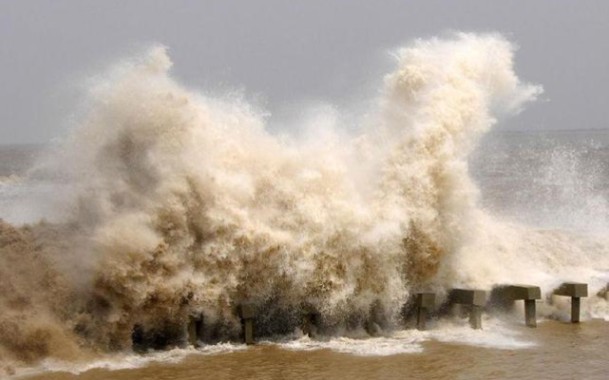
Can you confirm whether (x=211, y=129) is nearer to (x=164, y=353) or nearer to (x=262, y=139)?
(x=262, y=139)

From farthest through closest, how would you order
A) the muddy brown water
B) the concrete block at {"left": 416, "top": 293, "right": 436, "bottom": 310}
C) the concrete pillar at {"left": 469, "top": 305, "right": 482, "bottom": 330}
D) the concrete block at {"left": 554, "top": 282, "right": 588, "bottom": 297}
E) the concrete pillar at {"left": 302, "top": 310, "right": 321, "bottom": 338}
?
the concrete block at {"left": 554, "top": 282, "right": 588, "bottom": 297} < the concrete pillar at {"left": 469, "top": 305, "right": 482, "bottom": 330} < the concrete block at {"left": 416, "top": 293, "right": 436, "bottom": 310} < the concrete pillar at {"left": 302, "top": 310, "right": 321, "bottom": 338} < the muddy brown water

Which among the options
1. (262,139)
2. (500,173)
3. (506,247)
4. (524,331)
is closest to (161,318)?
(262,139)

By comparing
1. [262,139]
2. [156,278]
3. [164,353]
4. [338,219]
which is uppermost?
[262,139]

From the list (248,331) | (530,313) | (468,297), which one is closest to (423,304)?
(468,297)

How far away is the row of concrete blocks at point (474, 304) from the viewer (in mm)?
10844

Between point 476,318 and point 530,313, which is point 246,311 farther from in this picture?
point 530,313

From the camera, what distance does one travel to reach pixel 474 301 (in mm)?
11781

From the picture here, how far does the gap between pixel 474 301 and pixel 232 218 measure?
3560 millimetres

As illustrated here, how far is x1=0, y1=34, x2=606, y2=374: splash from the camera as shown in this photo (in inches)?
408

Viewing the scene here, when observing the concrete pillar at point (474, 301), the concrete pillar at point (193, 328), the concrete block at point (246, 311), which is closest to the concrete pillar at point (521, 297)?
the concrete pillar at point (474, 301)

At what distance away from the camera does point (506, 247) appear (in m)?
15.2

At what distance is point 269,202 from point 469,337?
326cm

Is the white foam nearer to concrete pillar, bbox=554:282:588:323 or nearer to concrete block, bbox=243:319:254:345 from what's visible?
concrete block, bbox=243:319:254:345

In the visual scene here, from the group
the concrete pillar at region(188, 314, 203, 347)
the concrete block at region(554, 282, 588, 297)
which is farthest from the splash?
the concrete block at region(554, 282, 588, 297)
